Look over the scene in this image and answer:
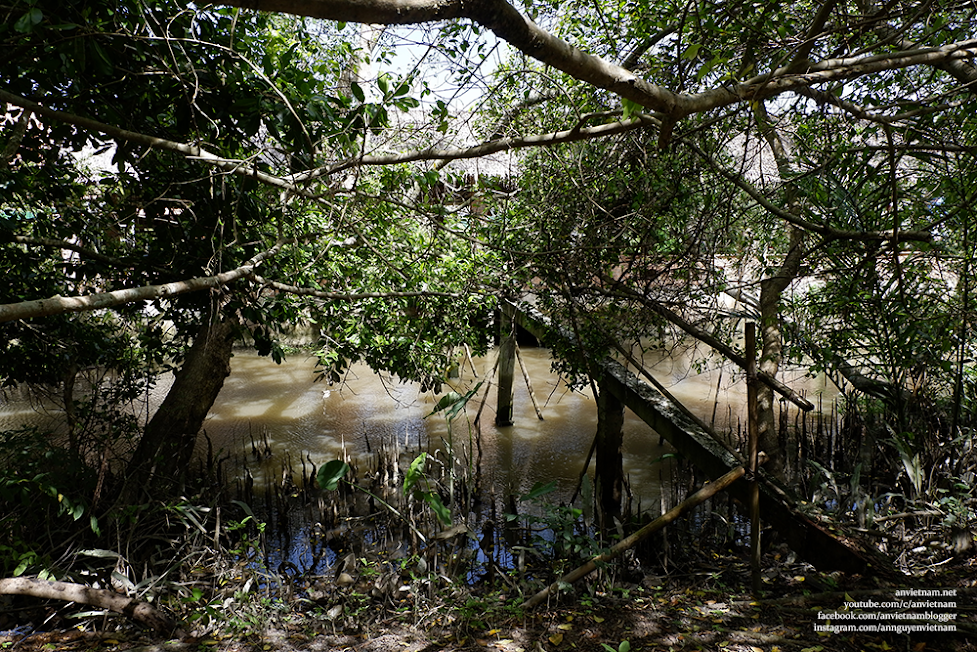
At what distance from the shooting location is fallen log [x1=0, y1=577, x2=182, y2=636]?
2.82m

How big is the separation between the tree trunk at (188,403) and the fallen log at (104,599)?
4.43 ft

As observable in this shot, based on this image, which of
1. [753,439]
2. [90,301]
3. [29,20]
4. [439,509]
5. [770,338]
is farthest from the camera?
[770,338]

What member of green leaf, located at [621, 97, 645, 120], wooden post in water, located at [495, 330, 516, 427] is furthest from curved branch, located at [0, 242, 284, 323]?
wooden post in water, located at [495, 330, 516, 427]

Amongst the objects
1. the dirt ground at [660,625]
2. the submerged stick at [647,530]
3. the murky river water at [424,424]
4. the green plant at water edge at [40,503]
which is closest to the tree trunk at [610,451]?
the murky river water at [424,424]

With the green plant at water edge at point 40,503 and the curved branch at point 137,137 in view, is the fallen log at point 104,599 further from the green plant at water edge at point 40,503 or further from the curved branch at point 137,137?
the curved branch at point 137,137

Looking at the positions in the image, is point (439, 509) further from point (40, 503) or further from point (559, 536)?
point (40, 503)

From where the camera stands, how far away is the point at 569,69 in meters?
1.80

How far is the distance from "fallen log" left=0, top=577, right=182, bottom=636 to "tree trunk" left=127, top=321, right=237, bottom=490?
1352 mm

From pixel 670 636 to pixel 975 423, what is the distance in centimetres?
327

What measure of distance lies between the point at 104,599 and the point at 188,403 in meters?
1.98

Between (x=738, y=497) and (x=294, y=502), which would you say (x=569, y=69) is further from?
(x=294, y=502)

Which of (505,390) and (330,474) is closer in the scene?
(330,474)

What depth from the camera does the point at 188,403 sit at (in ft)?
15.3

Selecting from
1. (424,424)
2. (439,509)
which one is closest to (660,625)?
(439,509)
